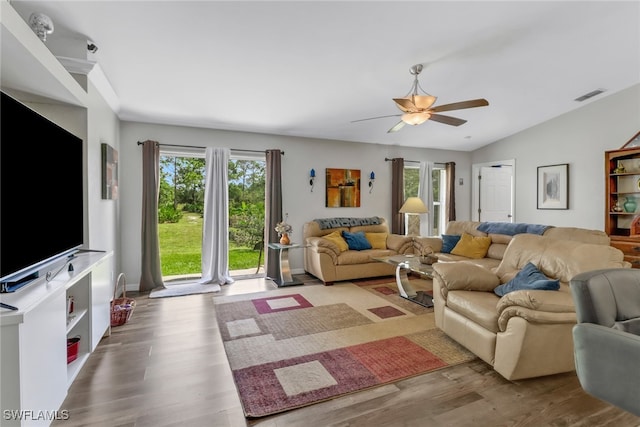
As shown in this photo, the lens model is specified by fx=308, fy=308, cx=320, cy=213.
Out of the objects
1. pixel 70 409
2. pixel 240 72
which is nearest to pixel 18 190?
pixel 70 409

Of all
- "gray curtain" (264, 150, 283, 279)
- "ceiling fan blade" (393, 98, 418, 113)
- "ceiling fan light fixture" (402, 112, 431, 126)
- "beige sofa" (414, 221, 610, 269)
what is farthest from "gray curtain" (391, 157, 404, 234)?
"ceiling fan blade" (393, 98, 418, 113)

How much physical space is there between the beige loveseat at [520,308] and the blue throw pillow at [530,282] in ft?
0.17

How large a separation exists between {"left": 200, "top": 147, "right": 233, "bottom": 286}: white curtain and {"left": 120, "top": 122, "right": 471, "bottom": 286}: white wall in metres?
0.36

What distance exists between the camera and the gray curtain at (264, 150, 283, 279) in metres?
5.14

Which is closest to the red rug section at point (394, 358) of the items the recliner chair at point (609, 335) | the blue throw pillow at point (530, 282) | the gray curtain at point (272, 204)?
the blue throw pillow at point (530, 282)

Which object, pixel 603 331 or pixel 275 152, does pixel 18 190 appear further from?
pixel 275 152

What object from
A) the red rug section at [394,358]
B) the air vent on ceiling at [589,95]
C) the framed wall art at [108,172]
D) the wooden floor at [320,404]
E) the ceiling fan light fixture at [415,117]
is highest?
the air vent on ceiling at [589,95]

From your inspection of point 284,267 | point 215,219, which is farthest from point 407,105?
point 215,219

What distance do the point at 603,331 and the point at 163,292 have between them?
4592 mm

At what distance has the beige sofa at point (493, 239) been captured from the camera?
11.0ft

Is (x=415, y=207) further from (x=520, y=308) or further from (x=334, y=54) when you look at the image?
(x=520, y=308)

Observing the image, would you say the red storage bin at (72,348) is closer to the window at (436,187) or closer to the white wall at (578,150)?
the window at (436,187)

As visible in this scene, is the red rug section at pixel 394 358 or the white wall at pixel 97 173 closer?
the red rug section at pixel 394 358

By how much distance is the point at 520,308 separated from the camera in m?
Answer: 2.04
